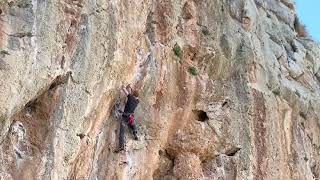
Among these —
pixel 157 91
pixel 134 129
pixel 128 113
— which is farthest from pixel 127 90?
pixel 157 91

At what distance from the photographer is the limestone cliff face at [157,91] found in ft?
45.0

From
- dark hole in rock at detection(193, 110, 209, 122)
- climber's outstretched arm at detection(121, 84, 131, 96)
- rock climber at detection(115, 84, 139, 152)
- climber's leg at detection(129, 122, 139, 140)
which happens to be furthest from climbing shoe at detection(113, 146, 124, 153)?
dark hole in rock at detection(193, 110, 209, 122)

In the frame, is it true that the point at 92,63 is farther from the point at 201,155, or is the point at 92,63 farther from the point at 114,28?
the point at 201,155

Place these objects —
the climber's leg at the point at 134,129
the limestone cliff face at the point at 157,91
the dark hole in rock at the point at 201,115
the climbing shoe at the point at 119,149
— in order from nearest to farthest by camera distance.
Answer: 1. the limestone cliff face at the point at 157,91
2. the climbing shoe at the point at 119,149
3. the climber's leg at the point at 134,129
4. the dark hole in rock at the point at 201,115

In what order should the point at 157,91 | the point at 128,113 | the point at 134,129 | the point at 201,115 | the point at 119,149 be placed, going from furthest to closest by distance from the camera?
1. the point at 201,115
2. the point at 157,91
3. the point at 134,129
4. the point at 128,113
5. the point at 119,149

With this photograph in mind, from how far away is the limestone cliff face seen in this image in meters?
13.7

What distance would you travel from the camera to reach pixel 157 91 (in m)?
18.6

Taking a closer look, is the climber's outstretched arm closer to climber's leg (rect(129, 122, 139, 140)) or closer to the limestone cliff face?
the limestone cliff face

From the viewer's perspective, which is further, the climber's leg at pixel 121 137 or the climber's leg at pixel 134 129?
the climber's leg at pixel 134 129

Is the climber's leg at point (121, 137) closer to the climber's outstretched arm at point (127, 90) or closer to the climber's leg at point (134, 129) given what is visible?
the climber's leg at point (134, 129)

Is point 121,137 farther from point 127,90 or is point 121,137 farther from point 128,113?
point 127,90

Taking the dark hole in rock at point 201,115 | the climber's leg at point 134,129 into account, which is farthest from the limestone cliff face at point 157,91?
the climber's leg at point 134,129

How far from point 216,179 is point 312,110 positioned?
29.4 feet

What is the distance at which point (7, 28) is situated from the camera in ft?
43.4
